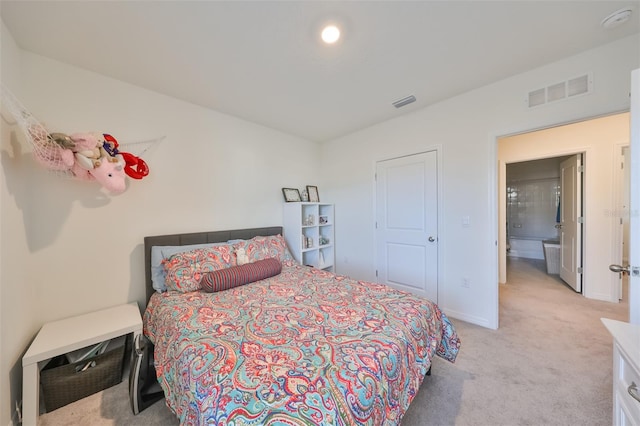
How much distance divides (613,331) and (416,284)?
2.08 m

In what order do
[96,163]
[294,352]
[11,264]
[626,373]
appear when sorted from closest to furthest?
[626,373] < [294,352] < [11,264] < [96,163]

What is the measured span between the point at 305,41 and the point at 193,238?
6.91 ft

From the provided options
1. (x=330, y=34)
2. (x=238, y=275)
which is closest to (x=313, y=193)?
(x=238, y=275)

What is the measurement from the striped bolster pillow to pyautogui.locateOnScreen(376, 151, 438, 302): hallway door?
170 cm

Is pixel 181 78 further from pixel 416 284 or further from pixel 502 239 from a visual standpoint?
pixel 502 239

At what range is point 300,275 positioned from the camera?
237cm

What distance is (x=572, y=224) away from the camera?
3447 millimetres

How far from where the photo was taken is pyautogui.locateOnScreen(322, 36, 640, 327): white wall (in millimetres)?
1820

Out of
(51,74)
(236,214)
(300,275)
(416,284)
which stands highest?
(51,74)

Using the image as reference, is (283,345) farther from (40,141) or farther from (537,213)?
(537,213)

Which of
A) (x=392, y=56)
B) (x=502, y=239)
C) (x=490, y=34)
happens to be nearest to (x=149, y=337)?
(x=392, y=56)

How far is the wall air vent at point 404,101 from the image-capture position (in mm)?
2553

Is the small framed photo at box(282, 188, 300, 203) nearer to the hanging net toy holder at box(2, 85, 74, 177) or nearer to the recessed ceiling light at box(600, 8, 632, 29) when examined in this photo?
the hanging net toy holder at box(2, 85, 74, 177)

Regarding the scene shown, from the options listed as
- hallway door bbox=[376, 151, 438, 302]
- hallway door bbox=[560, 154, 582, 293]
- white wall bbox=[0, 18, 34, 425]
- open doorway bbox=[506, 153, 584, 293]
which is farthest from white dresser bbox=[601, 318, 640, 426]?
open doorway bbox=[506, 153, 584, 293]
